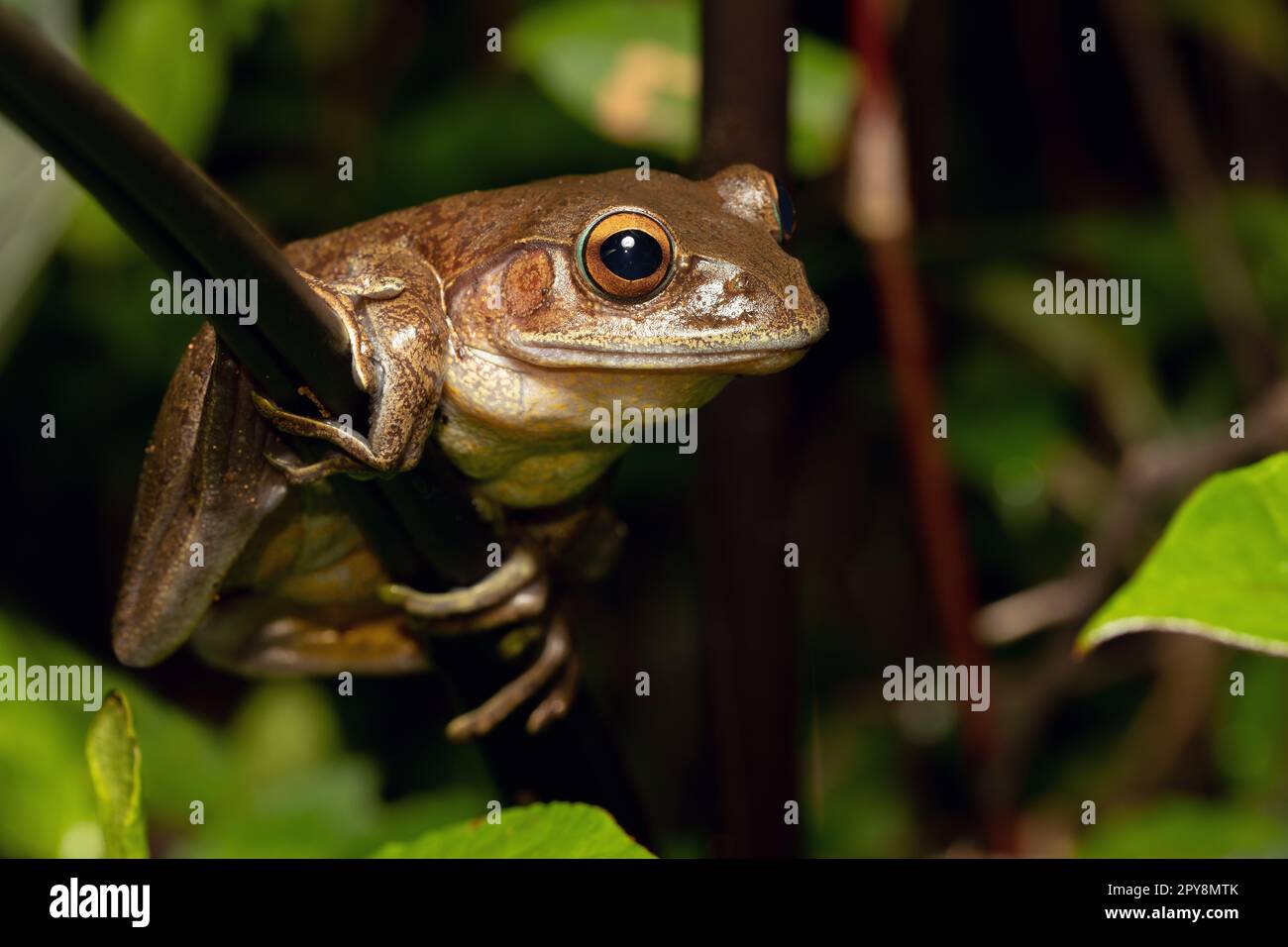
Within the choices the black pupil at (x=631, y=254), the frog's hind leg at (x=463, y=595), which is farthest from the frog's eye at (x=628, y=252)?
the frog's hind leg at (x=463, y=595)

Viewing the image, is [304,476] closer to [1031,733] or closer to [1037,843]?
[1031,733]

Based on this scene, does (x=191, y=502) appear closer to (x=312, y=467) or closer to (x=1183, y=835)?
(x=312, y=467)

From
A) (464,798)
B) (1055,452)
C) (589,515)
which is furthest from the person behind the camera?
(1055,452)

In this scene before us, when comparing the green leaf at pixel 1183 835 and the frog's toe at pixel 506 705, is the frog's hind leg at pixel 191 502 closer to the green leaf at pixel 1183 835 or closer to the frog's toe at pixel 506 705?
the frog's toe at pixel 506 705

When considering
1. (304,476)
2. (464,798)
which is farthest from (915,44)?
(304,476)

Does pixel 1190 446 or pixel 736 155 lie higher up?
pixel 736 155

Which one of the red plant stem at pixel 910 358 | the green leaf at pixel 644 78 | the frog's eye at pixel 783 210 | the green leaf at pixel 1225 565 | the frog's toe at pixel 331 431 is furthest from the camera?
the red plant stem at pixel 910 358
